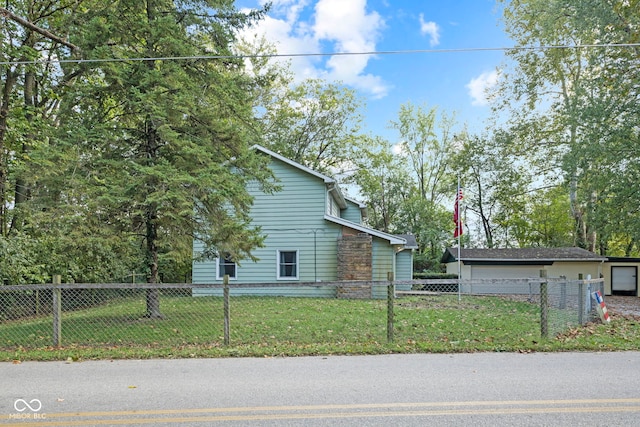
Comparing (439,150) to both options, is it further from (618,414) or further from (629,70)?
(618,414)

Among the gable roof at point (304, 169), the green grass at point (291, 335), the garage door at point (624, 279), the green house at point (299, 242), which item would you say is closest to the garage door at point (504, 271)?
the garage door at point (624, 279)

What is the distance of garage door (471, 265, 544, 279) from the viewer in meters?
21.8

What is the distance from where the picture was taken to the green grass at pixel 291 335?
6.53 meters

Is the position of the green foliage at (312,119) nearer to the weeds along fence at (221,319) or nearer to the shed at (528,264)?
the shed at (528,264)

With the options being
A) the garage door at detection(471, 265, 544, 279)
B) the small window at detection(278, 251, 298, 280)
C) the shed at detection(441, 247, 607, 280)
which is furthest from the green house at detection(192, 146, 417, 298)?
the garage door at detection(471, 265, 544, 279)

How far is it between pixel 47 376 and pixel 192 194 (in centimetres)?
440

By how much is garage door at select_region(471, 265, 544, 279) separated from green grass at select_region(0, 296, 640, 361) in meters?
11.2

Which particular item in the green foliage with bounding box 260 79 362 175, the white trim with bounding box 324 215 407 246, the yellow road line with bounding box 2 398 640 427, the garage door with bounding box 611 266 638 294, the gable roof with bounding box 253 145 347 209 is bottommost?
the garage door with bounding box 611 266 638 294

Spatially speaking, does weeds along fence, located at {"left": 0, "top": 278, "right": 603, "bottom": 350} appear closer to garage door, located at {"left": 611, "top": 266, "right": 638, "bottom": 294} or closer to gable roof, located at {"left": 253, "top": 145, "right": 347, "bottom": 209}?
gable roof, located at {"left": 253, "top": 145, "right": 347, "bottom": 209}

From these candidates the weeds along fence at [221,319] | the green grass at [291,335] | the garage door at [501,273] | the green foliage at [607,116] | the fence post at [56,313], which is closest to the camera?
the green grass at [291,335]

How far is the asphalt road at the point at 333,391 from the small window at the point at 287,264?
10663mm

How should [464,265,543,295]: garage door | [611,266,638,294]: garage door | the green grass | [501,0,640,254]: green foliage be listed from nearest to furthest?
the green grass
[501,0,640,254]: green foliage
[464,265,543,295]: garage door
[611,266,638,294]: garage door

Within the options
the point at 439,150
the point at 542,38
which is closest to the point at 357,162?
the point at 439,150

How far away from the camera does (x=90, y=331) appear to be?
8.10 meters
